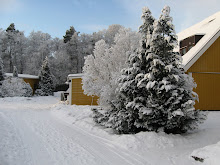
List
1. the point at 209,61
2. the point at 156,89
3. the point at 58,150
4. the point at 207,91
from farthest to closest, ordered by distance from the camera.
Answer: the point at 209,61
the point at 207,91
the point at 156,89
the point at 58,150

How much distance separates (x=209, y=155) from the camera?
464 cm

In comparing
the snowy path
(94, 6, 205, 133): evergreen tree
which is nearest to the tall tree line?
(94, 6, 205, 133): evergreen tree

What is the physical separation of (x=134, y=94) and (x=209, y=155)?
3213mm

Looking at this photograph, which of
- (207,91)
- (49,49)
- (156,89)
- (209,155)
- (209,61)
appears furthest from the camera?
(49,49)

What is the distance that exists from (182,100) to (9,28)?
4581 centimetres

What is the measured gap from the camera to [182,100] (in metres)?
6.58

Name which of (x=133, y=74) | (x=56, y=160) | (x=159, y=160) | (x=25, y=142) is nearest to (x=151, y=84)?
(x=133, y=74)

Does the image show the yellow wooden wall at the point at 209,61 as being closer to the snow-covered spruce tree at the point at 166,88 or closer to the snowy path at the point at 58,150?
the snow-covered spruce tree at the point at 166,88

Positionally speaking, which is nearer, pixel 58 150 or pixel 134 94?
pixel 58 150

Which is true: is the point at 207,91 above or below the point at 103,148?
above

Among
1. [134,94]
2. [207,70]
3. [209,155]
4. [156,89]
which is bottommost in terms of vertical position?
[209,155]

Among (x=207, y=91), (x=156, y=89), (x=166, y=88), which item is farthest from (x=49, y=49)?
(x=166, y=88)

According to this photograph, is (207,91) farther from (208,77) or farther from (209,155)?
(209,155)

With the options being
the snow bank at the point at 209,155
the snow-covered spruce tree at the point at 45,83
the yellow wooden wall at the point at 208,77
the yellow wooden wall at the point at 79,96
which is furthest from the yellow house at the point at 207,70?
the snow-covered spruce tree at the point at 45,83
